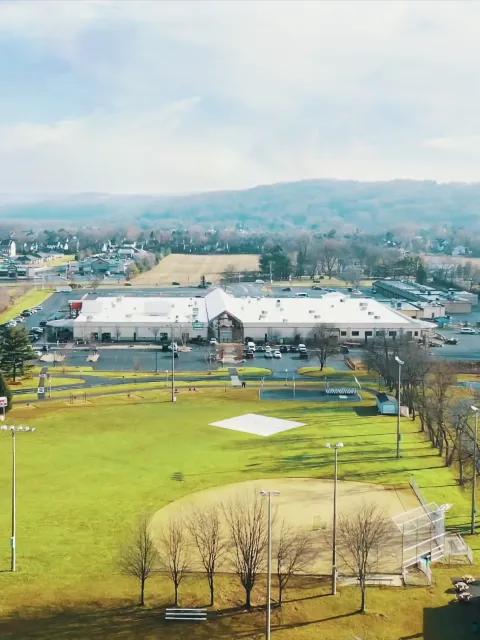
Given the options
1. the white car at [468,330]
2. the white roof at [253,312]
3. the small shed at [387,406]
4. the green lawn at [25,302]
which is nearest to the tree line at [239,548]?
the small shed at [387,406]

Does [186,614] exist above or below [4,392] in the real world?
below

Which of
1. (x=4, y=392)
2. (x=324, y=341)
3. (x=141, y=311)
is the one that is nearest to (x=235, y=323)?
(x=141, y=311)

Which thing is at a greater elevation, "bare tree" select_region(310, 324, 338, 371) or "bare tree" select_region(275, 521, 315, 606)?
"bare tree" select_region(310, 324, 338, 371)

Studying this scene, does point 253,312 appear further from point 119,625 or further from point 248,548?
point 119,625

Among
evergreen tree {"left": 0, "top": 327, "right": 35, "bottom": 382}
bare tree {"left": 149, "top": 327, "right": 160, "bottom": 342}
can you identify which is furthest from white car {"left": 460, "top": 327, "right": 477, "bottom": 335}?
evergreen tree {"left": 0, "top": 327, "right": 35, "bottom": 382}

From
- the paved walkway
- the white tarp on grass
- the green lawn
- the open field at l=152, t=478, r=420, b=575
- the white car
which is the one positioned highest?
the green lawn

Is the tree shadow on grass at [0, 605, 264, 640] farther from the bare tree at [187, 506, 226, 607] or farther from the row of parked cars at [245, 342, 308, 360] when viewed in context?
the row of parked cars at [245, 342, 308, 360]
